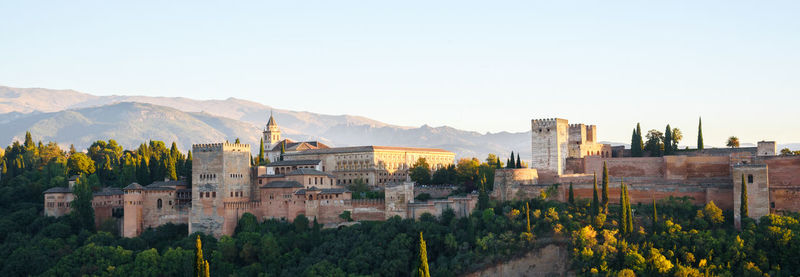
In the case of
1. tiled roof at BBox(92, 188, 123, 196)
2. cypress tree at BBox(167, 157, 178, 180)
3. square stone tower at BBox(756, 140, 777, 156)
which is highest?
square stone tower at BBox(756, 140, 777, 156)

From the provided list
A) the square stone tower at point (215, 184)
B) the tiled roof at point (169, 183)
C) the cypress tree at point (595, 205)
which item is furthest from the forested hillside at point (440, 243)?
the tiled roof at point (169, 183)

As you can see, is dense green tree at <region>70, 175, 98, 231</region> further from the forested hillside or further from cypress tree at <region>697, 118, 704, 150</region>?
cypress tree at <region>697, 118, 704, 150</region>

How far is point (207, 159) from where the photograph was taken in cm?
5862

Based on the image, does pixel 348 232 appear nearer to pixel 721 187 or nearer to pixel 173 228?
pixel 173 228

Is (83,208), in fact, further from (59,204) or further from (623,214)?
(623,214)

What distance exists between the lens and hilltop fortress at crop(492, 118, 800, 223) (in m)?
46.2

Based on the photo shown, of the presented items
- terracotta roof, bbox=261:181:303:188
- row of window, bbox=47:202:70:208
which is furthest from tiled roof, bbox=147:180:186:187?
terracotta roof, bbox=261:181:303:188

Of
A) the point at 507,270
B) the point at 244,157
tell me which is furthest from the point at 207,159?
the point at 507,270

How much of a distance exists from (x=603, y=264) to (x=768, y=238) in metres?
8.53

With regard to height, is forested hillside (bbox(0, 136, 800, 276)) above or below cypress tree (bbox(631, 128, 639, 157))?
below

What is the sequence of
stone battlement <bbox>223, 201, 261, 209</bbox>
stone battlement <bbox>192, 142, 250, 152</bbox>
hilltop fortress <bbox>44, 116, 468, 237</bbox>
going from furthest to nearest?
stone battlement <bbox>192, 142, 250, 152</bbox> < stone battlement <bbox>223, 201, 261, 209</bbox> < hilltop fortress <bbox>44, 116, 468, 237</bbox>

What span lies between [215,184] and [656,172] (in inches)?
1194

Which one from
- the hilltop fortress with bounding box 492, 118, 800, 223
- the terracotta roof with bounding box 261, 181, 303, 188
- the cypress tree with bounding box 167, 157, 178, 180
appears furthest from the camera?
the cypress tree with bounding box 167, 157, 178, 180

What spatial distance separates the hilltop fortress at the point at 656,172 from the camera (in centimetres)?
4622
